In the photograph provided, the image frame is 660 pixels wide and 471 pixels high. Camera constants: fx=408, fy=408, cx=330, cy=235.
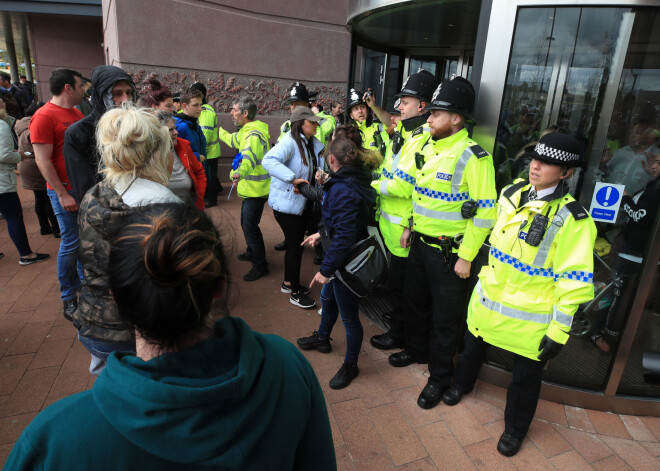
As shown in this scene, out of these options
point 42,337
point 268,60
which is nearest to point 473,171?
point 42,337

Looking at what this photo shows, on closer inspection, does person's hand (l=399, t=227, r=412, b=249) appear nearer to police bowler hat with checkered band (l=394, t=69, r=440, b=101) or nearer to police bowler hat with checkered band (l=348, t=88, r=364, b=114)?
police bowler hat with checkered band (l=394, t=69, r=440, b=101)

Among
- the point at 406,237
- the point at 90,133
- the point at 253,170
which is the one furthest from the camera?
the point at 253,170

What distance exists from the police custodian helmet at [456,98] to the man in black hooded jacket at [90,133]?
7.20ft

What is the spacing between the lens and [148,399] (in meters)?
0.75

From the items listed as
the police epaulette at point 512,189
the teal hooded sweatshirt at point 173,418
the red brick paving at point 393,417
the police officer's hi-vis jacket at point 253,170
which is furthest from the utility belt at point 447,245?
the police officer's hi-vis jacket at point 253,170

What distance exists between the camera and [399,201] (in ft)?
10.6

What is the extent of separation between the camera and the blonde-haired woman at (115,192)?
1717 millimetres

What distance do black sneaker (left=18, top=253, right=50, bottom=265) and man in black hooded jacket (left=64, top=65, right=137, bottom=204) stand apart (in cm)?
232

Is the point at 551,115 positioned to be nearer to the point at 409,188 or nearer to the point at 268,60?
the point at 409,188

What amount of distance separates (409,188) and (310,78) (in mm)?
6911

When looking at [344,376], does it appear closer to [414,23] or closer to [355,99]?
[414,23]

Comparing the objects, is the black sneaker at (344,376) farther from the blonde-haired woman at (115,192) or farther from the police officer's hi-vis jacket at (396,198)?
the blonde-haired woman at (115,192)

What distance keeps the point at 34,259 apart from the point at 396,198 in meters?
4.12

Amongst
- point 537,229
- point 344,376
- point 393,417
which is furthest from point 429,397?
point 537,229
